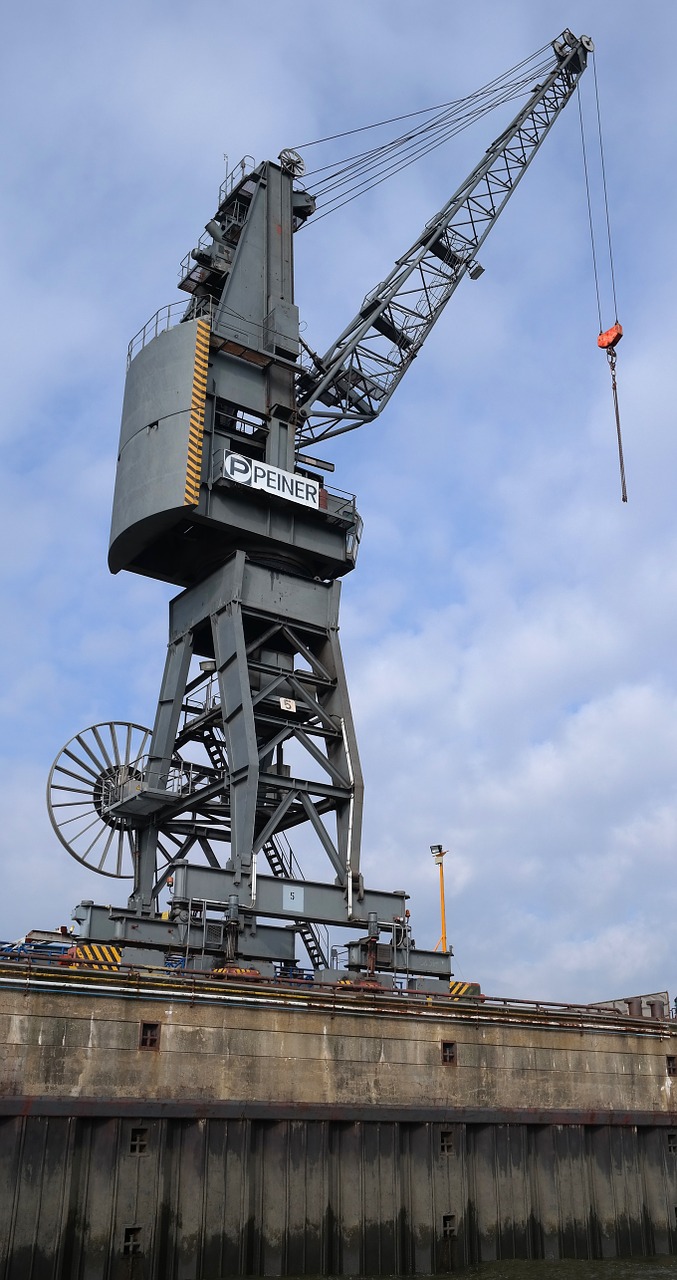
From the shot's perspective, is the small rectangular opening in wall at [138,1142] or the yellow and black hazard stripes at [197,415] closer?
the small rectangular opening in wall at [138,1142]

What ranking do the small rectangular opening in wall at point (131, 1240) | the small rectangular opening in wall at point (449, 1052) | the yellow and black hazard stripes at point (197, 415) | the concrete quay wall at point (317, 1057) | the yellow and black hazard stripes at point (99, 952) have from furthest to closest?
1. the yellow and black hazard stripes at point (197, 415)
2. the yellow and black hazard stripes at point (99, 952)
3. the small rectangular opening in wall at point (449, 1052)
4. the concrete quay wall at point (317, 1057)
5. the small rectangular opening in wall at point (131, 1240)

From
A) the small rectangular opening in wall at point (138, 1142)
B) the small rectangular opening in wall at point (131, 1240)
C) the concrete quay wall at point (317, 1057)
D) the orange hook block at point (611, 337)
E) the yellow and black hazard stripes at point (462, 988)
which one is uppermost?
the orange hook block at point (611, 337)

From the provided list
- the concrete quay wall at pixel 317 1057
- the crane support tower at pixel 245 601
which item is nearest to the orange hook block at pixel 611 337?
the crane support tower at pixel 245 601

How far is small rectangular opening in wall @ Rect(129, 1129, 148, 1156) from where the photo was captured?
2218cm

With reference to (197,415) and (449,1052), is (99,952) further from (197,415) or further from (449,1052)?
(197,415)

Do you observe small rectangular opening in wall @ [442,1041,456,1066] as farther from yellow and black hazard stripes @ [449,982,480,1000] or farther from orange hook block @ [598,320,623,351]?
orange hook block @ [598,320,623,351]

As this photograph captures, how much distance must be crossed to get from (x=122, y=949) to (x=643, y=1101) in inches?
563

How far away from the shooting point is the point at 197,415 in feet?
123

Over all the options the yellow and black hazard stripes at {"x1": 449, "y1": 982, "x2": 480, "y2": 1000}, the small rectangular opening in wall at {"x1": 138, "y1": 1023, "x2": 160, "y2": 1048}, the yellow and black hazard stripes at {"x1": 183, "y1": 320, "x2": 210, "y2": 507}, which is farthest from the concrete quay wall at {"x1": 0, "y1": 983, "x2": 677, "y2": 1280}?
the yellow and black hazard stripes at {"x1": 183, "y1": 320, "x2": 210, "y2": 507}

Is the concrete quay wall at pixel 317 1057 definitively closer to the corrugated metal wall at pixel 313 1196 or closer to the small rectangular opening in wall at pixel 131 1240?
the corrugated metal wall at pixel 313 1196

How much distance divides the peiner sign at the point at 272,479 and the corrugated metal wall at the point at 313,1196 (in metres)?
20.3

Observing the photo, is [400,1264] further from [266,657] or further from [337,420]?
[337,420]

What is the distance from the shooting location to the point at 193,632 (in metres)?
39.0

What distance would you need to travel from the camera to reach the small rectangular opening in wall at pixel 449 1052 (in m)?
27.3
